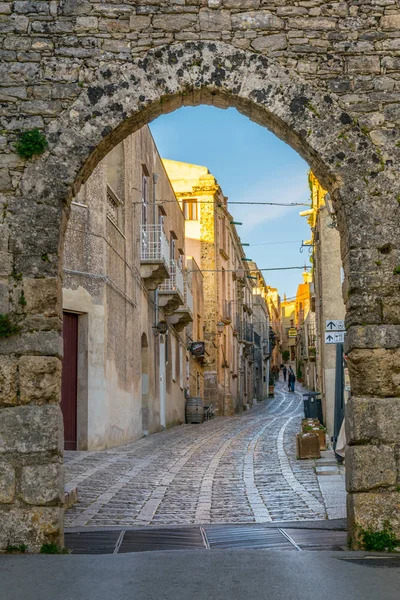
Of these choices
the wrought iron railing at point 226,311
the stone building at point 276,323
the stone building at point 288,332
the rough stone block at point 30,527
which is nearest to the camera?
the rough stone block at point 30,527

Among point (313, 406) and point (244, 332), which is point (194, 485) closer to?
point (313, 406)

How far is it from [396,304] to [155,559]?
263cm

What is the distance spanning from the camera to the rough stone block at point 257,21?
652cm

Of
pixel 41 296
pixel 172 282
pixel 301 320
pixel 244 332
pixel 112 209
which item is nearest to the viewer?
pixel 41 296

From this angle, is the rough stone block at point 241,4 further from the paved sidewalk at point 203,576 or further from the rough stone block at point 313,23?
the paved sidewalk at point 203,576

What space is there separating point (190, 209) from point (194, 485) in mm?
24452

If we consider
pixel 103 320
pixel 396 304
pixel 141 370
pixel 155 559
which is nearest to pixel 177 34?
pixel 396 304

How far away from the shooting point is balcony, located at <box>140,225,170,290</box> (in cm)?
1922

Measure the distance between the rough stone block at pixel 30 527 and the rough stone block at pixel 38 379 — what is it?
2.66ft

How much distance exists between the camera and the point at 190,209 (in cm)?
3384

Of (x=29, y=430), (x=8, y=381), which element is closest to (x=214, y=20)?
(x=8, y=381)

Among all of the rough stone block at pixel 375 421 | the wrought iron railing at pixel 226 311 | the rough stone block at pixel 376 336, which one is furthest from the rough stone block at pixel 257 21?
A: the wrought iron railing at pixel 226 311

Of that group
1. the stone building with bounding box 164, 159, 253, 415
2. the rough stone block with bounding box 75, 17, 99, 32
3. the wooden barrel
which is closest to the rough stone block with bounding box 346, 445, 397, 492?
the rough stone block with bounding box 75, 17, 99, 32

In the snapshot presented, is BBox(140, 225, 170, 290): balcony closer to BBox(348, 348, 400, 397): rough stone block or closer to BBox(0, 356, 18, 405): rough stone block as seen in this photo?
BBox(0, 356, 18, 405): rough stone block
